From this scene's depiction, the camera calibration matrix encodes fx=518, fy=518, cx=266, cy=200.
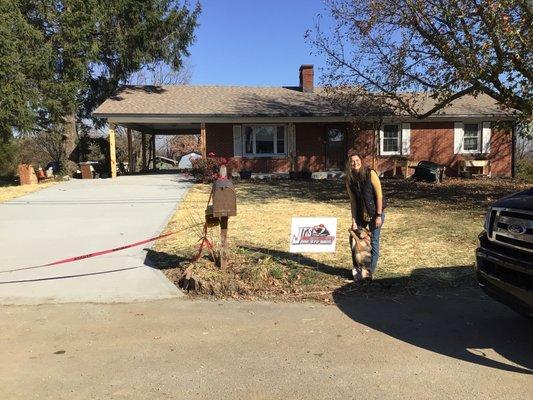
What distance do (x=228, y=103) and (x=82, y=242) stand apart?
622 inches

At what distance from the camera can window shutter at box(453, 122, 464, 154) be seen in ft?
76.6

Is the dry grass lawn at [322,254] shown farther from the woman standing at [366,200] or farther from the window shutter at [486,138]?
the window shutter at [486,138]

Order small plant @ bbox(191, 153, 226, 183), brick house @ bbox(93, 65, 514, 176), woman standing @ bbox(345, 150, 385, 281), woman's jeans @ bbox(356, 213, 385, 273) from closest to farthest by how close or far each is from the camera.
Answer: woman standing @ bbox(345, 150, 385, 281), woman's jeans @ bbox(356, 213, 385, 273), small plant @ bbox(191, 153, 226, 183), brick house @ bbox(93, 65, 514, 176)

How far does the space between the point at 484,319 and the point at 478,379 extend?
4.72 feet

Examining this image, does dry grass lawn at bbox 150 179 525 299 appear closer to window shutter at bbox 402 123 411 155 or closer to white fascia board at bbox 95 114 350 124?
white fascia board at bbox 95 114 350 124

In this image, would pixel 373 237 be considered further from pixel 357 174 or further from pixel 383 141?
pixel 383 141

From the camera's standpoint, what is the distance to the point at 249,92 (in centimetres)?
2591

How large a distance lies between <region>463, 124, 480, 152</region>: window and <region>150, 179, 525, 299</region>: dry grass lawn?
883 centimetres

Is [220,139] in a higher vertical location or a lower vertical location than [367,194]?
higher

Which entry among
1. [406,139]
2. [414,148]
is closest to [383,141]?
[406,139]

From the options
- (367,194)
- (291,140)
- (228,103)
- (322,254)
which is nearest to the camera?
(367,194)

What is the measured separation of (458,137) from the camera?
2341 cm

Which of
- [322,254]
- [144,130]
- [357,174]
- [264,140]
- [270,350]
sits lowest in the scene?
[270,350]

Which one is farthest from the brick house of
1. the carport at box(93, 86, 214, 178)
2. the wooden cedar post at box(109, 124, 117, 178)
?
the wooden cedar post at box(109, 124, 117, 178)
